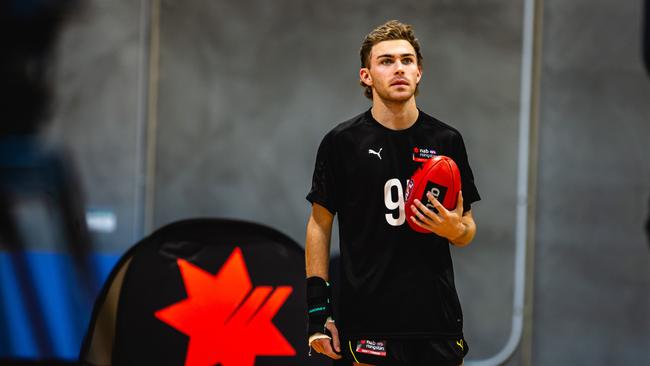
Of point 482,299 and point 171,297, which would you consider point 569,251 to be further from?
point 171,297

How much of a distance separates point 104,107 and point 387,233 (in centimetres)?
249

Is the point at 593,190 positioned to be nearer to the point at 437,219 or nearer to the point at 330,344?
the point at 437,219

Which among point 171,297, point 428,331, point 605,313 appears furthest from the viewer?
point 605,313

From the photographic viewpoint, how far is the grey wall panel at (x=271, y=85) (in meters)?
3.81

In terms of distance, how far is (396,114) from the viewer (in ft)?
7.05

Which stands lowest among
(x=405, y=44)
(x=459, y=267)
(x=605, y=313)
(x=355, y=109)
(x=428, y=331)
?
(x=605, y=313)

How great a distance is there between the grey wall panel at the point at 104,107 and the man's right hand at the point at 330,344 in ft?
6.98

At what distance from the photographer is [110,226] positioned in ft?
12.9

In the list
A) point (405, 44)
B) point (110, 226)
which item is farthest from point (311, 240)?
point (110, 226)

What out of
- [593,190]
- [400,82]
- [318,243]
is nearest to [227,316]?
[318,243]

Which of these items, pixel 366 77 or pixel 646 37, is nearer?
pixel 366 77

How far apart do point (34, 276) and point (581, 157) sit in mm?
3271

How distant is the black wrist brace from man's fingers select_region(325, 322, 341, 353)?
0.02 metres

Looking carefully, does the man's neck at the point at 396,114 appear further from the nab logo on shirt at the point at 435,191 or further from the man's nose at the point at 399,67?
the nab logo on shirt at the point at 435,191
